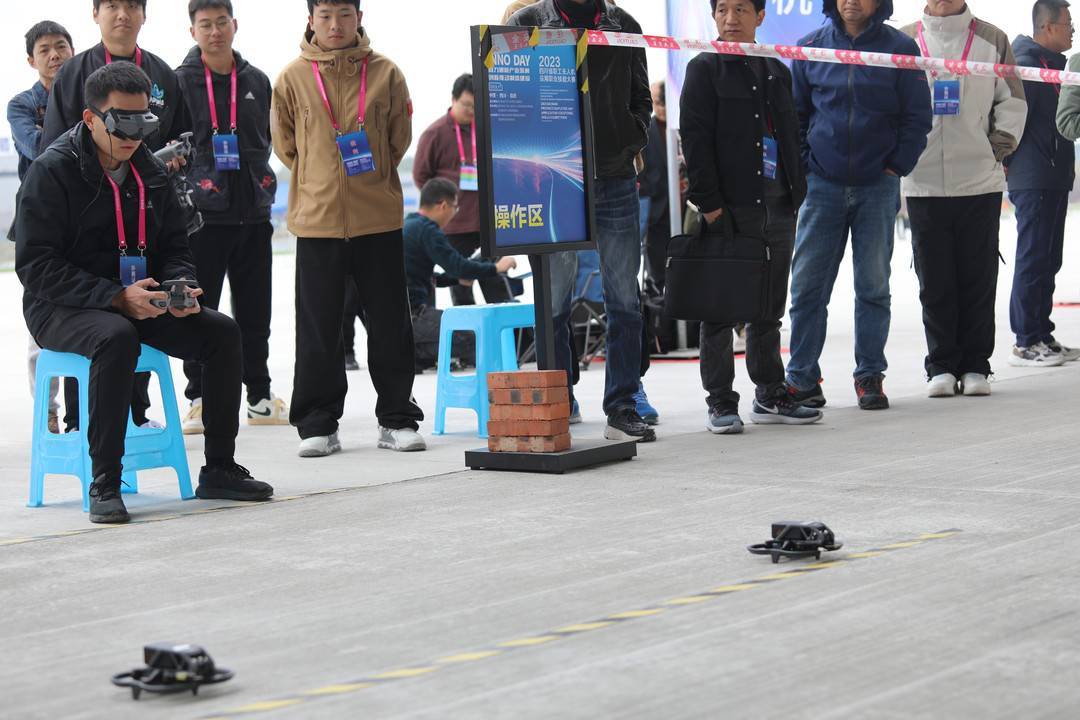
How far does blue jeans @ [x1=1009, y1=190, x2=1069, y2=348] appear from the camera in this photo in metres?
7.55

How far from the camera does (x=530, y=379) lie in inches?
190

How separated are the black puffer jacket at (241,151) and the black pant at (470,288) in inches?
97.9

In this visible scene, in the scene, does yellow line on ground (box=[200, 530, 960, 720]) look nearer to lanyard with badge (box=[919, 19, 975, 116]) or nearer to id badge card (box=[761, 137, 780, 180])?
id badge card (box=[761, 137, 780, 180])

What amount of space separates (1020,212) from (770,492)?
4.15 m

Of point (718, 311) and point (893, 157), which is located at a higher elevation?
point (893, 157)

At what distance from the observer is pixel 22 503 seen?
15.0 ft

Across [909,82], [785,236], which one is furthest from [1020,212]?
[785,236]

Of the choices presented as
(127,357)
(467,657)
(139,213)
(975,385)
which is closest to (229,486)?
(127,357)

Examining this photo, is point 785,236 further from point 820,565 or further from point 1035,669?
point 1035,669

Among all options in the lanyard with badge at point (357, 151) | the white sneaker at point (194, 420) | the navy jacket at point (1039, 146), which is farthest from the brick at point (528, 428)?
the navy jacket at point (1039, 146)

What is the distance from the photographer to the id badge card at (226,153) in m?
6.12

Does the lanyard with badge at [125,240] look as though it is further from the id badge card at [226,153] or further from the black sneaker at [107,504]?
the id badge card at [226,153]

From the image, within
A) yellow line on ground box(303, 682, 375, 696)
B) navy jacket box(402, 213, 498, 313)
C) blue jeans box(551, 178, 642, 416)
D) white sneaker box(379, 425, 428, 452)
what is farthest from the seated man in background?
yellow line on ground box(303, 682, 375, 696)

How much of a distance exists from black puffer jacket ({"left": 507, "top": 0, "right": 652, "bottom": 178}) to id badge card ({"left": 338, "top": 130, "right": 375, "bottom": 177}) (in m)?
0.72
